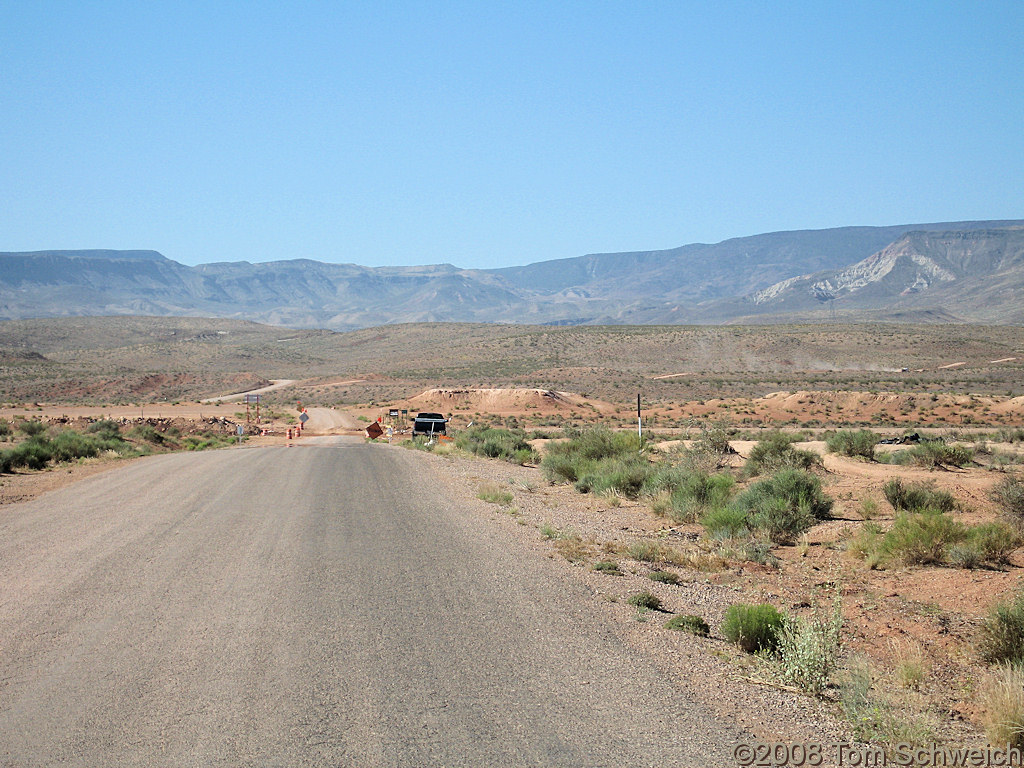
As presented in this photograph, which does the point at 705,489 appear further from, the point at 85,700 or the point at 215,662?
the point at 85,700

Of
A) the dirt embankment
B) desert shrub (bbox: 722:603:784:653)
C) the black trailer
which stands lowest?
the dirt embankment

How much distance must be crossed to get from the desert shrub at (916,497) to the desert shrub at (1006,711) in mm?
8880

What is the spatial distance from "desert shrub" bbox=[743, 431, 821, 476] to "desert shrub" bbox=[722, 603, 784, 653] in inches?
494

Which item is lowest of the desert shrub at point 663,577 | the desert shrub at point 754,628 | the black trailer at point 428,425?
the black trailer at point 428,425

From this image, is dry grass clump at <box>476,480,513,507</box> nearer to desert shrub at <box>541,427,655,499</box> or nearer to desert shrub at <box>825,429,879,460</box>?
desert shrub at <box>541,427,655,499</box>

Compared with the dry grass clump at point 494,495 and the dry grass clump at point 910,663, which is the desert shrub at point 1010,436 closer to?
the dry grass clump at point 494,495

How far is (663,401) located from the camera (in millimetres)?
64375

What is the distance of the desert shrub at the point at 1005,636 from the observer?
657cm

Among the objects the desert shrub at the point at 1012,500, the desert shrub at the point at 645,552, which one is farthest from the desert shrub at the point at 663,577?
the desert shrub at the point at 1012,500

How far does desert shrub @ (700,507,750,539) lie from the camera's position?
1276 centimetres

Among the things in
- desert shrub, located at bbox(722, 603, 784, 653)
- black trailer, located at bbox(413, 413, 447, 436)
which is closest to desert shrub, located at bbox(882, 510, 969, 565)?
desert shrub, located at bbox(722, 603, 784, 653)

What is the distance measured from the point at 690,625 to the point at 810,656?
1.68 m

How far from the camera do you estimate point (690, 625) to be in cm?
770

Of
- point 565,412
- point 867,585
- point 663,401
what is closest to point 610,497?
point 867,585
